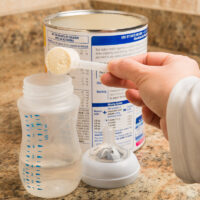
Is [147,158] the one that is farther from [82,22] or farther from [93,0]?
[93,0]

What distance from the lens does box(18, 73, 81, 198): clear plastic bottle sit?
0.53 m

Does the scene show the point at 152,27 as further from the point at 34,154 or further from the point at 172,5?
the point at 34,154

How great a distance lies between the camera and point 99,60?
56 centimetres

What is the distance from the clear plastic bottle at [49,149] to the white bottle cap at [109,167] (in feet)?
0.08

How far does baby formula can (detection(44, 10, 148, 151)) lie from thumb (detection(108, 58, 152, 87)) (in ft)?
0.17

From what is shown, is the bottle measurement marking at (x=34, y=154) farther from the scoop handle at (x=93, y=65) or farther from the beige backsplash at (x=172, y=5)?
the beige backsplash at (x=172, y=5)

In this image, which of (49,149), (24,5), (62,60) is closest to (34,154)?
(49,149)

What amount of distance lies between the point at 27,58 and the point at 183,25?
48cm

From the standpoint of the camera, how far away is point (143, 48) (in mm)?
603

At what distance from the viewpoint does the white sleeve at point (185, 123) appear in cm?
43

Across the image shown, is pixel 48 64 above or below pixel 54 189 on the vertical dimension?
above

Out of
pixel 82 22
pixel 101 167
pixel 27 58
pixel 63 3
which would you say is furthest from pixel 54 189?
pixel 63 3

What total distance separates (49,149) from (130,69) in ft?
0.55

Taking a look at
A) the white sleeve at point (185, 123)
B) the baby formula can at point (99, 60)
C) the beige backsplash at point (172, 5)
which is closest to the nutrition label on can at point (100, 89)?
the baby formula can at point (99, 60)
